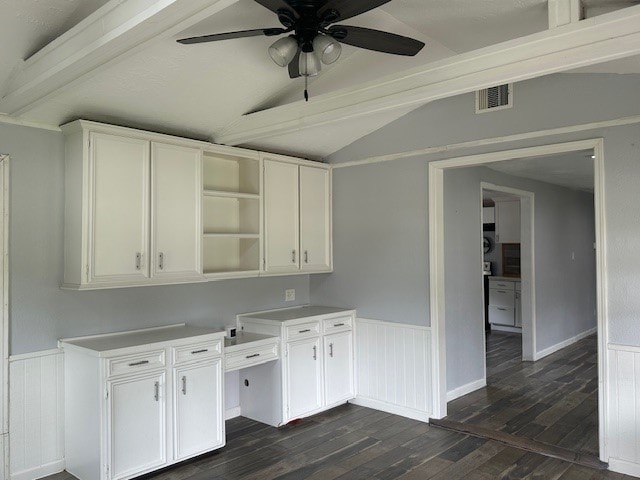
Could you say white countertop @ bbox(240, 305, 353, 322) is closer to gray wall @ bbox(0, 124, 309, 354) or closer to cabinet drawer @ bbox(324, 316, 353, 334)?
cabinet drawer @ bbox(324, 316, 353, 334)

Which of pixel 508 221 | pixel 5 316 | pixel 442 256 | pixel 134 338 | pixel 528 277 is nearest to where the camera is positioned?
pixel 5 316

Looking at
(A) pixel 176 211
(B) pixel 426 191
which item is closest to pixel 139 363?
(A) pixel 176 211

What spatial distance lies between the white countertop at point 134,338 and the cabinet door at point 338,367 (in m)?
1.25

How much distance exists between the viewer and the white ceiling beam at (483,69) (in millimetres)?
2232

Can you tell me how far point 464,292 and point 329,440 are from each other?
81.1 inches

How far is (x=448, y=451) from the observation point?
12.0 ft

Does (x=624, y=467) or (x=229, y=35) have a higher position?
(x=229, y=35)

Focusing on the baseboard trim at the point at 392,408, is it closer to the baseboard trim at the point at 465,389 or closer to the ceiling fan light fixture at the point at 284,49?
the baseboard trim at the point at 465,389

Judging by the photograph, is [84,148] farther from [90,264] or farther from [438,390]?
[438,390]

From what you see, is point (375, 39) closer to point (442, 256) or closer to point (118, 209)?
point (118, 209)

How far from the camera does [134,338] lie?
3480 mm

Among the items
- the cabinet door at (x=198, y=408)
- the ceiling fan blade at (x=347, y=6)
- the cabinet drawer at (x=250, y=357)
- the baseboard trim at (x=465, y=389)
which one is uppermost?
the ceiling fan blade at (x=347, y=6)

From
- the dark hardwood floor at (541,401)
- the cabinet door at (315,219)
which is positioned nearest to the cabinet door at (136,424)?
the cabinet door at (315,219)

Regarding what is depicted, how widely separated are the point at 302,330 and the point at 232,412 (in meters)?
0.96
